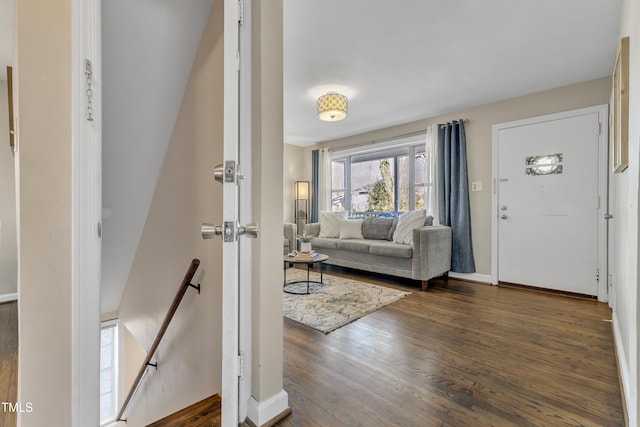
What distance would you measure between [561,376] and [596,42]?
2.57m

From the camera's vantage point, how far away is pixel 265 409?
1223 millimetres

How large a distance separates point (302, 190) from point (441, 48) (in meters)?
3.73

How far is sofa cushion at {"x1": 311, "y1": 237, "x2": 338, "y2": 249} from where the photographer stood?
4.29 m

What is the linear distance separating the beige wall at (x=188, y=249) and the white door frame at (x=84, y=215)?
52 cm

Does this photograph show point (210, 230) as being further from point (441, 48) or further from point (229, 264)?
point (441, 48)

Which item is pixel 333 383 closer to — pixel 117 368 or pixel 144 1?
pixel 144 1

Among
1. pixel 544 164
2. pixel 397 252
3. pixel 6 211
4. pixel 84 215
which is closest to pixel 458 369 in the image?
pixel 397 252

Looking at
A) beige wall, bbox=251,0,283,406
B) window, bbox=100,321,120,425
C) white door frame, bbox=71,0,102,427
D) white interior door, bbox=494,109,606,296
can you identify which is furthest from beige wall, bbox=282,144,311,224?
white door frame, bbox=71,0,102,427

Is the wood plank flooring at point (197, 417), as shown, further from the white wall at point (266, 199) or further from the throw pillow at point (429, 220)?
the throw pillow at point (429, 220)

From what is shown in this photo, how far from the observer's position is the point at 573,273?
3.02 metres

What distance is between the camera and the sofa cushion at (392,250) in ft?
11.3

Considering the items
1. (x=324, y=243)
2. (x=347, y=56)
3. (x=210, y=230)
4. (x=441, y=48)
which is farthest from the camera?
(x=324, y=243)

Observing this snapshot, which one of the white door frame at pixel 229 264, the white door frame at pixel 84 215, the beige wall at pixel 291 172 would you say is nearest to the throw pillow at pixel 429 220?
the beige wall at pixel 291 172

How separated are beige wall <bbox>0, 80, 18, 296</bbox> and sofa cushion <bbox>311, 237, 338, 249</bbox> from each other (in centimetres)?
359
